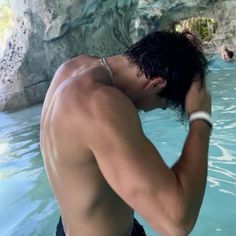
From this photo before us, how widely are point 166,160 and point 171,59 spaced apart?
336 centimetres

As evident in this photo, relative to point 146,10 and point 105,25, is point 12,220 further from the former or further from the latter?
point 146,10

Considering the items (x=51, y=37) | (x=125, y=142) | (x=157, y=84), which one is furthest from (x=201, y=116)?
(x=51, y=37)

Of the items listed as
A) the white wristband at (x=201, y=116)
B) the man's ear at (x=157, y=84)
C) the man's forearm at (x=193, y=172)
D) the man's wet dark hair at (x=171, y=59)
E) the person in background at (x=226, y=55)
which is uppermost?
the man's wet dark hair at (x=171, y=59)

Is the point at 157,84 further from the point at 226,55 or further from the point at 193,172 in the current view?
the point at 226,55

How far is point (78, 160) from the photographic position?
140 centimetres

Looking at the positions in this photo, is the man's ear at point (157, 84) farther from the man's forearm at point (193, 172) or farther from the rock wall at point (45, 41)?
the rock wall at point (45, 41)

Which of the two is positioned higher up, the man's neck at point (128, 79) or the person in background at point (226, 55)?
the man's neck at point (128, 79)

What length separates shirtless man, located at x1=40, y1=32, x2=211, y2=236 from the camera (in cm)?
124

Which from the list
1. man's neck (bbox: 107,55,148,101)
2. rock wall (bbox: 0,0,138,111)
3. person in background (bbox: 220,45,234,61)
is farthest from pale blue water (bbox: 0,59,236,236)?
person in background (bbox: 220,45,234,61)

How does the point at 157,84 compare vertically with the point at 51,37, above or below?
above

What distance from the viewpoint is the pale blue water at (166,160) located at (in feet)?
11.7

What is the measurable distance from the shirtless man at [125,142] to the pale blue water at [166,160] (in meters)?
0.81

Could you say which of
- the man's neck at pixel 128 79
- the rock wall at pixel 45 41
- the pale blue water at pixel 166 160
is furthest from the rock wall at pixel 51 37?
the man's neck at pixel 128 79

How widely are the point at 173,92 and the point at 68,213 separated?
0.63 meters
